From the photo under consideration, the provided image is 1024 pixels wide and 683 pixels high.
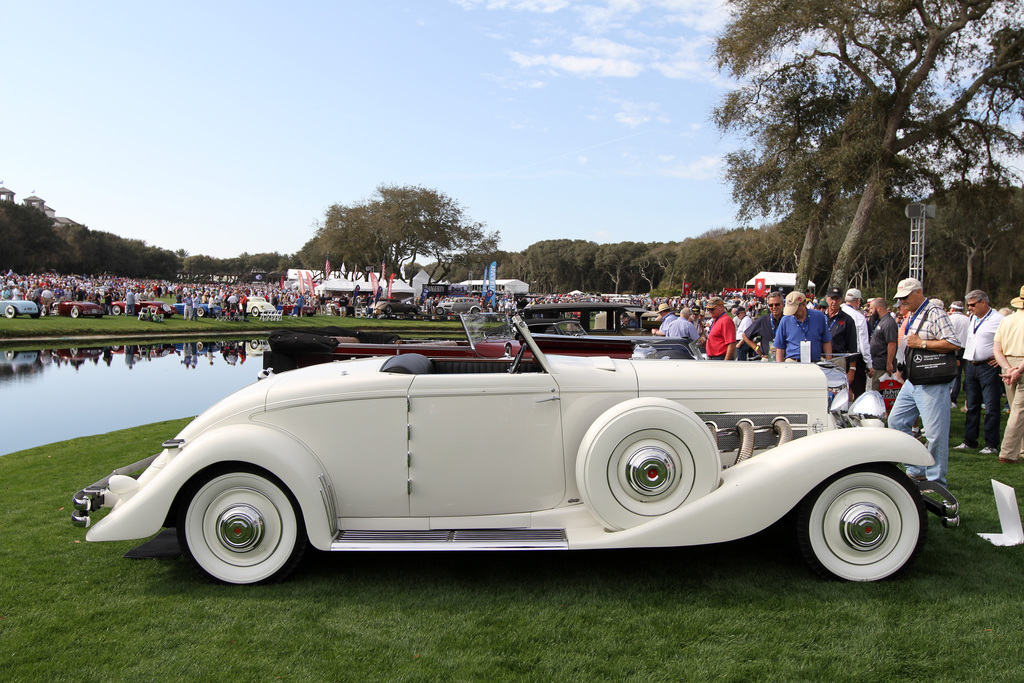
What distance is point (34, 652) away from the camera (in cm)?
304

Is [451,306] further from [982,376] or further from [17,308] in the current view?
[982,376]

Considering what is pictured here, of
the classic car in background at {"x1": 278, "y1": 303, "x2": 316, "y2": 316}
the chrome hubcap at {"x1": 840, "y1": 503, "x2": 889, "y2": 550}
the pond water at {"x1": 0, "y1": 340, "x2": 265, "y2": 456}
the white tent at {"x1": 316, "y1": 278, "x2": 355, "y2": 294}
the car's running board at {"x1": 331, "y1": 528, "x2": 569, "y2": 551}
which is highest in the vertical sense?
the white tent at {"x1": 316, "y1": 278, "x2": 355, "y2": 294}

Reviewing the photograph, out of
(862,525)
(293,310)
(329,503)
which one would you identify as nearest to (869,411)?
(862,525)

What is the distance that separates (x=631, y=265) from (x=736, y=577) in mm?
100245

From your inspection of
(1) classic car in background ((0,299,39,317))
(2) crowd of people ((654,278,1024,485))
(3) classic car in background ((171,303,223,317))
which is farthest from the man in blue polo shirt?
(1) classic car in background ((0,299,39,317))

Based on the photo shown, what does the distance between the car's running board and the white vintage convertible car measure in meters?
0.01

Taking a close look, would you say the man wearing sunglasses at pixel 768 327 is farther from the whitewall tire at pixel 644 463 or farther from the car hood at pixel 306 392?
the car hood at pixel 306 392

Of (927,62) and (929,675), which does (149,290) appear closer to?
(927,62)

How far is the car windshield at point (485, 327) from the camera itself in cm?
796

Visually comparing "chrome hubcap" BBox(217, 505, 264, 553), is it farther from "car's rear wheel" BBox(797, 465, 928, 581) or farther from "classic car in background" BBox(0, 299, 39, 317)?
"classic car in background" BBox(0, 299, 39, 317)

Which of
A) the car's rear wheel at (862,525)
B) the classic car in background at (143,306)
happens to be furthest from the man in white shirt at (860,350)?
the classic car in background at (143,306)

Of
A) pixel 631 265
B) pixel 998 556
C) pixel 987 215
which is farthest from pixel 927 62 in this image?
Result: pixel 631 265

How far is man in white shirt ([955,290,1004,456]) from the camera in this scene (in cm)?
728

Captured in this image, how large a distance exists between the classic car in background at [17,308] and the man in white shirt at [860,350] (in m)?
32.5
